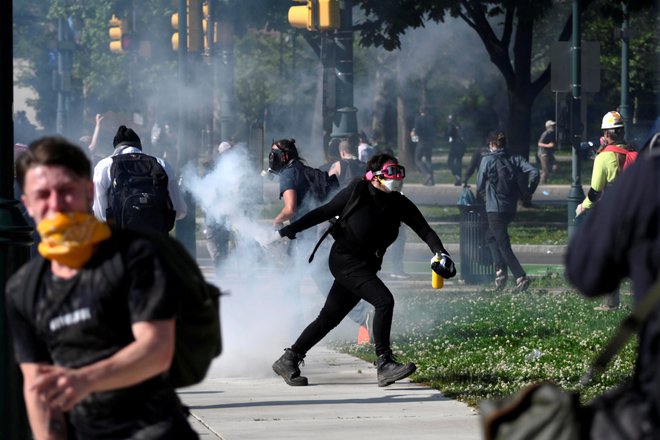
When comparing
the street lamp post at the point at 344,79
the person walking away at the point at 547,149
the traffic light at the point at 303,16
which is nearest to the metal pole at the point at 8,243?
the traffic light at the point at 303,16

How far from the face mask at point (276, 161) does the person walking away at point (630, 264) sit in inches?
329

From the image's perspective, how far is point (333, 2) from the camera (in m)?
18.0

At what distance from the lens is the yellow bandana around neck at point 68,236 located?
3.79 metres

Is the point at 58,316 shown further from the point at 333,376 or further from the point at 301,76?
the point at 301,76

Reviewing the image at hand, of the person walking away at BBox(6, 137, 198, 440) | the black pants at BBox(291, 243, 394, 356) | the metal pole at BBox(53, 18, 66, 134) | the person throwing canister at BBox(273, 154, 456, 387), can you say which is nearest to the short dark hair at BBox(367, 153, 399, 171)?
the person throwing canister at BBox(273, 154, 456, 387)

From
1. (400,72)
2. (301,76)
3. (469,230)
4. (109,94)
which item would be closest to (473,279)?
(469,230)

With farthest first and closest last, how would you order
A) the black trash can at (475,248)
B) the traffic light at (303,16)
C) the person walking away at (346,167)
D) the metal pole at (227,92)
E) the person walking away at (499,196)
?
the metal pole at (227,92)
the traffic light at (303,16)
the black trash can at (475,248)
the person walking away at (499,196)
the person walking away at (346,167)

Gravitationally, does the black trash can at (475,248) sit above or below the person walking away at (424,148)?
below

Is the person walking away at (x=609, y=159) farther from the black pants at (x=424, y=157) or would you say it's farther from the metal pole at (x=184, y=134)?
the black pants at (x=424, y=157)

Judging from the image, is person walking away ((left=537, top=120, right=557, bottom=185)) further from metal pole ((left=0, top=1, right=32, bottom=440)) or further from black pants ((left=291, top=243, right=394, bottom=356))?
metal pole ((left=0, top=1, right=32, bottom=440))

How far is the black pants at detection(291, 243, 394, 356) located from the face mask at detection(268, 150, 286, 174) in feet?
6.93

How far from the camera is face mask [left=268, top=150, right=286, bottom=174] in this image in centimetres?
1184

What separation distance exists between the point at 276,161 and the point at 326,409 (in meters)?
3.49

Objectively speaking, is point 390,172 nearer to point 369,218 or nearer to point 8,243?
point 369,218
